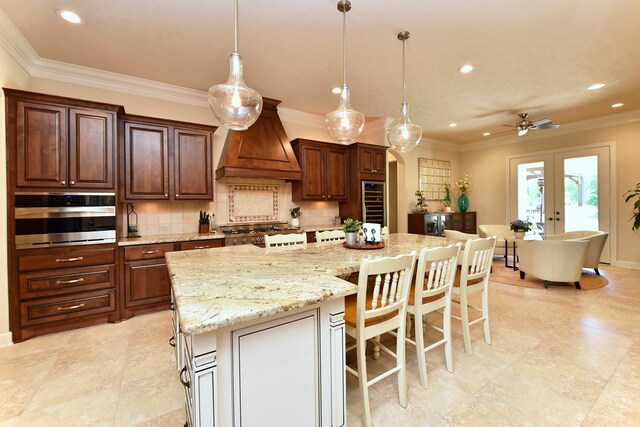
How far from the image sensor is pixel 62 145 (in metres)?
2.73

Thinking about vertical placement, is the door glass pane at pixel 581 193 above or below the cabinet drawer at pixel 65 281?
above

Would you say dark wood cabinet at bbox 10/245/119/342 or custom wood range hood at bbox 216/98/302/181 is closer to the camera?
dark wood cabinet at bbox 10/245/119/342

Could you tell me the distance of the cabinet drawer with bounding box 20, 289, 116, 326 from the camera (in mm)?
2619

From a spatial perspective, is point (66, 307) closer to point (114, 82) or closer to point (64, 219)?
point (64, 219)

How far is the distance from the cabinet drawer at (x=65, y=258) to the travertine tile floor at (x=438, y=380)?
0.68m

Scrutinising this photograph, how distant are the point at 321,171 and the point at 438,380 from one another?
332cm

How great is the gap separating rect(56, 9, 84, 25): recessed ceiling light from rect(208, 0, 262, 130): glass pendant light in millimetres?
1597

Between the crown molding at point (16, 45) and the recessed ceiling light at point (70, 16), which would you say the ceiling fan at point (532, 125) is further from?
the crown molding at point (16, 45)

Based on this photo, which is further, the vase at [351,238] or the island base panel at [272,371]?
the vase at [351,238]

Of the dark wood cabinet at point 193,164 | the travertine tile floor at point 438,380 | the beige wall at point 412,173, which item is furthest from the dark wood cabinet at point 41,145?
the beige wall at point 412,173

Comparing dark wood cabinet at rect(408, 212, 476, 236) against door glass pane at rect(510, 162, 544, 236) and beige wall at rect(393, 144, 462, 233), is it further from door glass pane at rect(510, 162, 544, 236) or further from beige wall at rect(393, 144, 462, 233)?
door glass pane at rect(510, 162, 544, 236)

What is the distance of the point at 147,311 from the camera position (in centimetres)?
322

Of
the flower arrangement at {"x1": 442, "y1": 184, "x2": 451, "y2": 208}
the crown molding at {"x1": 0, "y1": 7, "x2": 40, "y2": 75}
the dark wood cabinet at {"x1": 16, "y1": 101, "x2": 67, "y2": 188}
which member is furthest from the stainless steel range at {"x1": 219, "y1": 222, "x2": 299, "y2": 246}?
the flower arrangement at {"x1": 442, "y1": 184, "x2": 451, "y2": 208}

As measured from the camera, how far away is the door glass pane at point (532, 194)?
6.11 m
